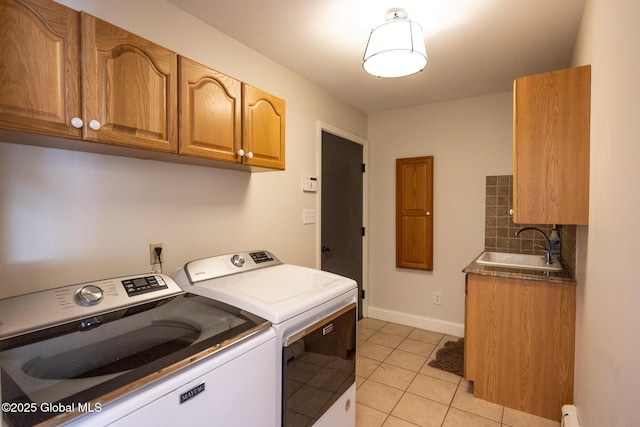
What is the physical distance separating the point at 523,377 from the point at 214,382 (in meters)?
2.02

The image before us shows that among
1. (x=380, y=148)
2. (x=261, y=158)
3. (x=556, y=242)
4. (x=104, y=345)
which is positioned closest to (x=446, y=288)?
(x=556, y=242)

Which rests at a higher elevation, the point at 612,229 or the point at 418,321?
the point at 612,229

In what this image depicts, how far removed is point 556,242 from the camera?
246 cm

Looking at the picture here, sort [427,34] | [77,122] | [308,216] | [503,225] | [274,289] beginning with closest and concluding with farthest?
[77,122]
[274,289]
[427,34]
[308,216]
[503,225]

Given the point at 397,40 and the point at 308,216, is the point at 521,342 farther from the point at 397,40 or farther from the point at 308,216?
the point at 397,40

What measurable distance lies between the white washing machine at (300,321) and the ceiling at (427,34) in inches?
54.4

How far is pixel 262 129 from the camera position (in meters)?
1.80

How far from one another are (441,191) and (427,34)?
1682 mm

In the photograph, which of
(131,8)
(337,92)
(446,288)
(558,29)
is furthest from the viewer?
(446,288)

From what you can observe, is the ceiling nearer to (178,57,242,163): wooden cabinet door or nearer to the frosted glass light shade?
the frosted glass light shade

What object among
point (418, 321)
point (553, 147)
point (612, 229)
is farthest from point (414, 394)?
point (553, 147)

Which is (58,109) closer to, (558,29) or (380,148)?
(558,29)

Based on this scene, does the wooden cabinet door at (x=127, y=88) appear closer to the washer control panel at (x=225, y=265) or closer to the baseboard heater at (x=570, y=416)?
the washer control panel at (x=225, y=265)

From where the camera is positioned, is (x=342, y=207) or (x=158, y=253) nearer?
(x=158, y=253)
